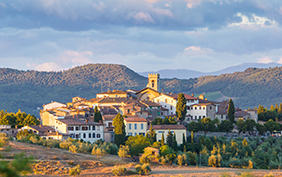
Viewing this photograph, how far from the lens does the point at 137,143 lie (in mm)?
63719

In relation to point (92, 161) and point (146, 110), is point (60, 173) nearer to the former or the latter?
point (92, 161)

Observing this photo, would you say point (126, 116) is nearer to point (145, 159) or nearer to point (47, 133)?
point (47, 133)

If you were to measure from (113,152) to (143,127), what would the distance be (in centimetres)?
1154

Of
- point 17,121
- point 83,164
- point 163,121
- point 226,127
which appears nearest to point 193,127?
point 163,121

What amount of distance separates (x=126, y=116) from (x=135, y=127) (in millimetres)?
6057

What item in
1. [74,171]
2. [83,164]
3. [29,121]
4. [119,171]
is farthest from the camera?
[29,121]

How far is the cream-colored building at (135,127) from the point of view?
71.9m

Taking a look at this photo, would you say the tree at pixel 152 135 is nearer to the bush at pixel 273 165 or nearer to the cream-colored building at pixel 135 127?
the cream-colored building at pixel 135 127

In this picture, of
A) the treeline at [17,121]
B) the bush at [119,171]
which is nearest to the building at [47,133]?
the treeline at [17,121]

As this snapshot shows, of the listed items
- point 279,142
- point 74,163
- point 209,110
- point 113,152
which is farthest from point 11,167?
point 209,110

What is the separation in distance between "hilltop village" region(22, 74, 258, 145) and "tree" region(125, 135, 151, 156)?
14.7 ft

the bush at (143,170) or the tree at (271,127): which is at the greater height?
the tree at (271,127)

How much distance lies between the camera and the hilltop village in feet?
234

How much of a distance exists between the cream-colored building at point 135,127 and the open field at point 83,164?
14.8 meters
